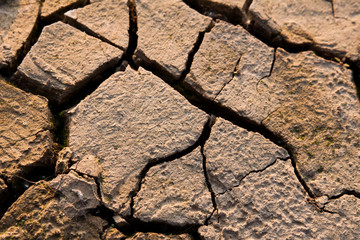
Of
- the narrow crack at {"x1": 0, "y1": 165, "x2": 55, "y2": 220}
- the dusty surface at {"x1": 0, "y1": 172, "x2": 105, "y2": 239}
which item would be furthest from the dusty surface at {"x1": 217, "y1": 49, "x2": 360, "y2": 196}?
the narrow crack at {"x1": 0, "y1": 165, "x2": 55, "y2": 220}

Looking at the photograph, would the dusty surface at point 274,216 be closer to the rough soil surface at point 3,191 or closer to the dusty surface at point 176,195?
the dusty surface at point 176,195

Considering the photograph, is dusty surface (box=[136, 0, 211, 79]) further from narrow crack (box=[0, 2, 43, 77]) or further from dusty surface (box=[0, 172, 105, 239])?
dusty surface (box=[0, 172, 105, 239])

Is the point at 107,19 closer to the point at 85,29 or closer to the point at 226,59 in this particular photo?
the point at 85,29

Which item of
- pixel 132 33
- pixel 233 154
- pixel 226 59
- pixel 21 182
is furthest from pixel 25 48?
pixel 233 154

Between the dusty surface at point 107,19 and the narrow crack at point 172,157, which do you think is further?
the dusty surface at point 107,19

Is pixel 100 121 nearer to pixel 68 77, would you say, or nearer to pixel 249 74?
pixel 68 77

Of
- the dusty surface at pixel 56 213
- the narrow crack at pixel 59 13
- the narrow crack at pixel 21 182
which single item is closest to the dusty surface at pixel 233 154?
the dusty surface at pixel 56 213
